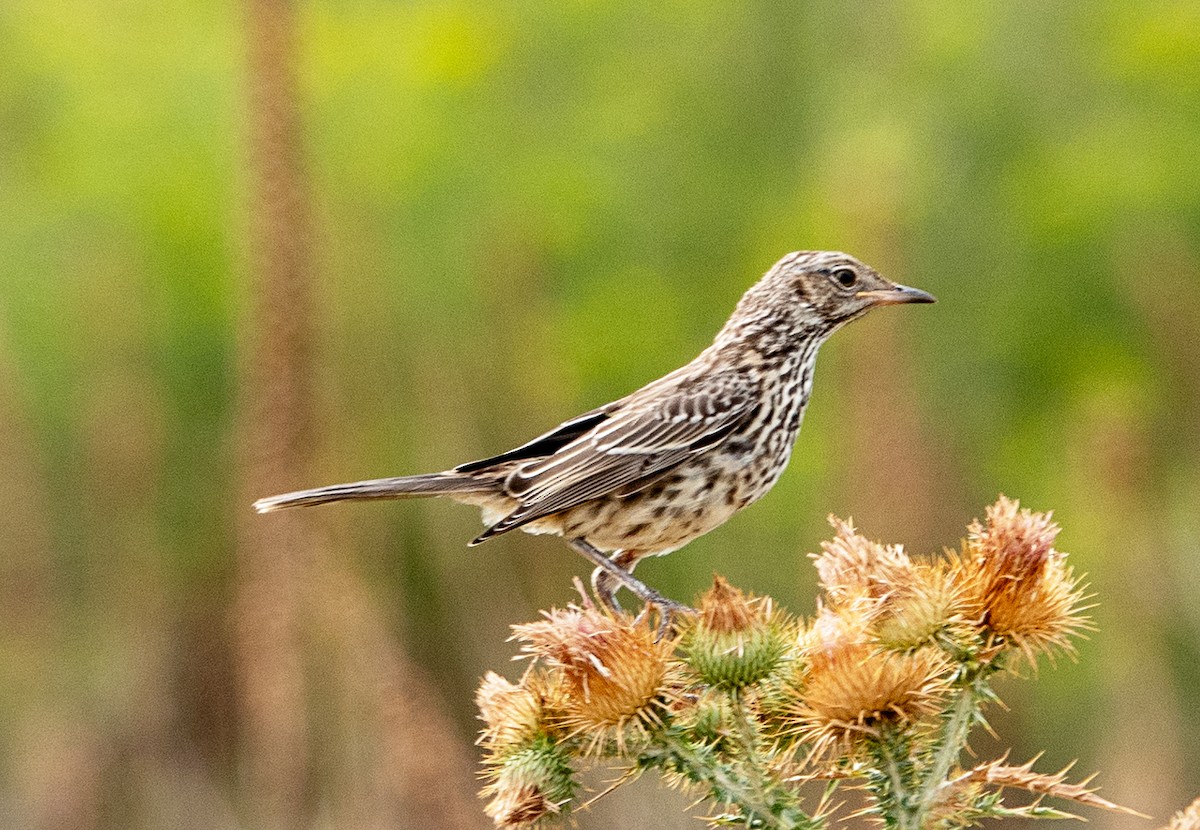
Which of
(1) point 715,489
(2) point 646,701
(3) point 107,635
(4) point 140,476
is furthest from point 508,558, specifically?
(2) point 646,701

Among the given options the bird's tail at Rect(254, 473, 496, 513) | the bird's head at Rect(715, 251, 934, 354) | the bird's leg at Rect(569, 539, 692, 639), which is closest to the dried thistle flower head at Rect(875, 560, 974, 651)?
the bird's leg at Rect(569, 539, 692, 639)

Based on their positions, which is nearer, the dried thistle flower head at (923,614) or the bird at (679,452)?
the dried thistle flower head at (923,614)

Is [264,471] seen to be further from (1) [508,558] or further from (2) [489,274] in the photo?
(2) [489,274]

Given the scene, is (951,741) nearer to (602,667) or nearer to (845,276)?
(602,667)

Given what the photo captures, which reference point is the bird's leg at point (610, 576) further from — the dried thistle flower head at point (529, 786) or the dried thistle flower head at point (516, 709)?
the dried thistle flower head at point (529, 786)

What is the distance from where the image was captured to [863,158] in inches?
623

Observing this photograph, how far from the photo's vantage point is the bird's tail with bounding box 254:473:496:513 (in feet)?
19.2

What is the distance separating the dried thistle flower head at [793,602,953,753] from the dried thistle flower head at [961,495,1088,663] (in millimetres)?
200

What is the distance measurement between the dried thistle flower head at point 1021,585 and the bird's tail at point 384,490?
2.41 metres

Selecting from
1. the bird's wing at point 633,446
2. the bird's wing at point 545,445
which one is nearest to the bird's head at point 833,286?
the bird's wing at point 633,446

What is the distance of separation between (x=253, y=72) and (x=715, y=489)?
2254 mm

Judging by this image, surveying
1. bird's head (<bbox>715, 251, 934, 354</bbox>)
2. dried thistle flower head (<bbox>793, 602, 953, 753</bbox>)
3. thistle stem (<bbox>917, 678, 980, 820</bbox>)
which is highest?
bird's head (<bbox>715, 251, 934, 354</bbox>)

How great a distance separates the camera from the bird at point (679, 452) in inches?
251

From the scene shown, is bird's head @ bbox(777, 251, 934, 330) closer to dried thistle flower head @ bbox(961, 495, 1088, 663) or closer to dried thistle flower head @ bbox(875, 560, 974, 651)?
dried thistle flower head @ bbox(961, 495, 1088, 663)
